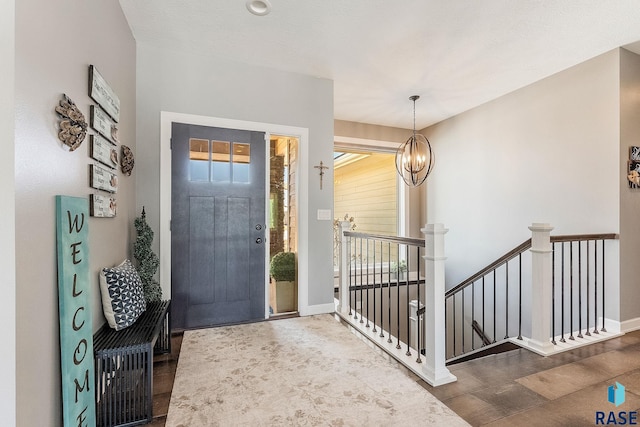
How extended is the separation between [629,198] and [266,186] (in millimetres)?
3641

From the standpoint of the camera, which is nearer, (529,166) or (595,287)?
(595,287)

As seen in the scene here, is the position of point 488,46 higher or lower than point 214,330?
higher

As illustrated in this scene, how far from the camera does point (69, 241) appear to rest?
146cm

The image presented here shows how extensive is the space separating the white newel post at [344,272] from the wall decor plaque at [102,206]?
2.34 m

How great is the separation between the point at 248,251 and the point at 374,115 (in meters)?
2.99

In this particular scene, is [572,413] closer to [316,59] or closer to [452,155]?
[316,59]

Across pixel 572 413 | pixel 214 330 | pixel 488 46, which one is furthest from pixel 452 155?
pixel 214 330

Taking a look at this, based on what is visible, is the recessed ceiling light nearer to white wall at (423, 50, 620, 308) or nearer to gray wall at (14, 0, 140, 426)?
gray wall at (14, 0, 140, 426)

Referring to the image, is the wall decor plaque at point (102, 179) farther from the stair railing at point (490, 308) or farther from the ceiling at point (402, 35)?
the stair railing at point (490, 308)

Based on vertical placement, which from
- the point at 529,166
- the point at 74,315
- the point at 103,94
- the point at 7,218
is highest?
the point at 103,94

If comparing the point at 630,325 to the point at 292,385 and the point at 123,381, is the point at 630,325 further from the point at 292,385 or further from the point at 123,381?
the point at 123,381

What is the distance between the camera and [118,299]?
1.91m

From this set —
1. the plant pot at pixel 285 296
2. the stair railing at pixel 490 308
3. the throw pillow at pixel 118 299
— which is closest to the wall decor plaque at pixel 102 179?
the throw pillow at pixel 118 299

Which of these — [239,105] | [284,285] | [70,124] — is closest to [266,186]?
[239,105]
